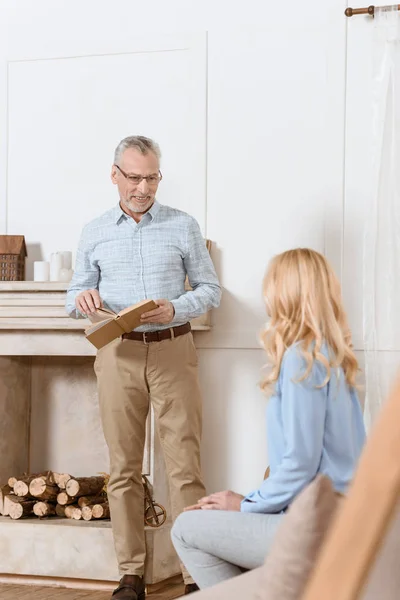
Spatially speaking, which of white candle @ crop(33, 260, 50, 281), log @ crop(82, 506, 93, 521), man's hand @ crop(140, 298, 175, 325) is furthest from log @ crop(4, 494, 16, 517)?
man's hand @ crop(140, 298, 175, 325)

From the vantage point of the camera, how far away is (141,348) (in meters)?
3.42

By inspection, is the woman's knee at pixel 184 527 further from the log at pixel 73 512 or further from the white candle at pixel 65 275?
the white candle at pixel 65 275

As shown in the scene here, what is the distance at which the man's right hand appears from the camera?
10.8ft

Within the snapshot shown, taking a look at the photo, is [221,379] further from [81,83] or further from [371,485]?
[371,485]

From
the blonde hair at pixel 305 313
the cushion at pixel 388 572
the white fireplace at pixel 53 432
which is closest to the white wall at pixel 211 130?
the white fireplace at pixel 53 432

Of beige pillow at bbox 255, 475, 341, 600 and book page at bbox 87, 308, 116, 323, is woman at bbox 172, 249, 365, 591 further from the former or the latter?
book page at bbox 87, 308, 116, 323

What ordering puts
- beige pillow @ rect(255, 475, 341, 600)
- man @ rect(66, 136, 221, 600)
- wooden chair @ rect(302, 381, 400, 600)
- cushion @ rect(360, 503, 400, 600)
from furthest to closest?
man @ rect(66, 136, 221, 600) → beige pillow @ rect(255, 475, 341, 600) → cushion @ rect(360, 503, 400, 600) → wooden chair @ rect(302, 381, 400, 600)

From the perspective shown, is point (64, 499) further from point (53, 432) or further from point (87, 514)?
point (53, 432)

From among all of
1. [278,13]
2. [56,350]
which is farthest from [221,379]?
[278,13]

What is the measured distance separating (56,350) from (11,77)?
4.52 ft

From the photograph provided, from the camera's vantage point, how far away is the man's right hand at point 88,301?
3.30m

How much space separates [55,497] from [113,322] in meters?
1.07

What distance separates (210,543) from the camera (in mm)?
1897

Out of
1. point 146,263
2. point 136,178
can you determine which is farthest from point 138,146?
point 146,263
